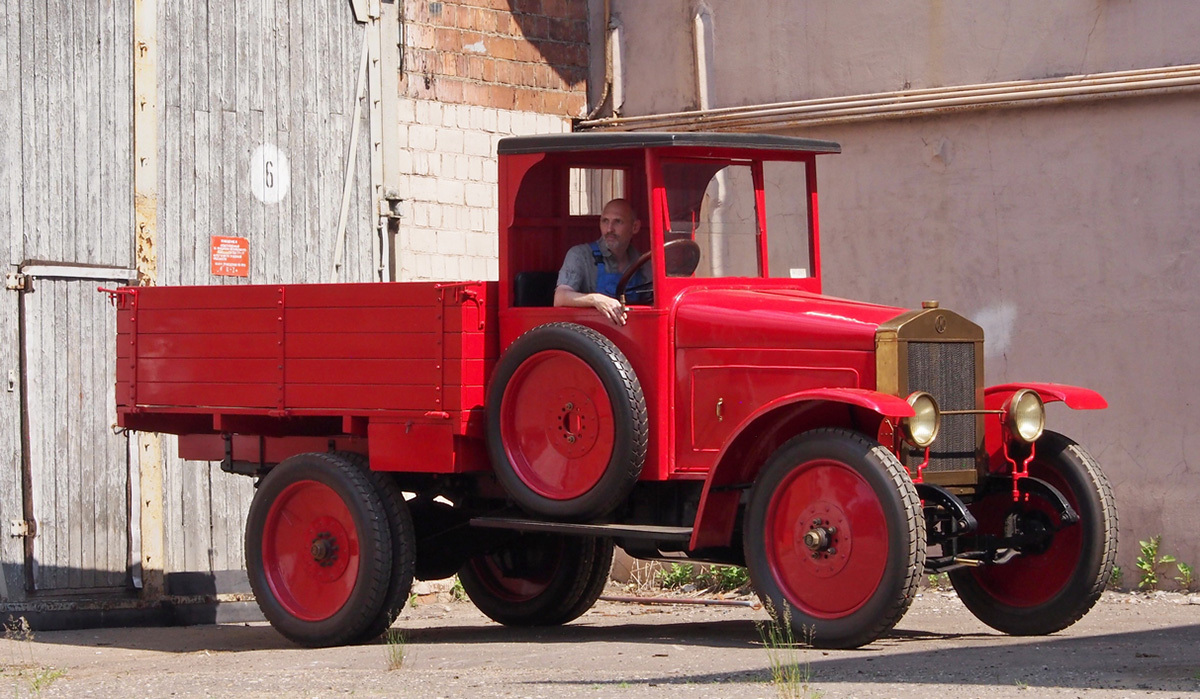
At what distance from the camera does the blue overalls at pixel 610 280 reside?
806 cm

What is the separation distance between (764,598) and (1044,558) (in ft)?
4.95

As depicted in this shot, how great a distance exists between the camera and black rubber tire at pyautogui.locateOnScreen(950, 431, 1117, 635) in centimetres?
763

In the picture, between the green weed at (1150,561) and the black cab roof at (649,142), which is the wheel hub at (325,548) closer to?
the black cab roof at (649,142)

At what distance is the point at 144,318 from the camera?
29.6ft

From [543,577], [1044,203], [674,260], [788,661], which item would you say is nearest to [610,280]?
[674,260]

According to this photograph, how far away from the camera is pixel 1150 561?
1002 centimetres

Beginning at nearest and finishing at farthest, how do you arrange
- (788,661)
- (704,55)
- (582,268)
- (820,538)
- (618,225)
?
1. (788,661)
2. (820,538)
3. (618,225)
4. (582,268)
5. (704,55)

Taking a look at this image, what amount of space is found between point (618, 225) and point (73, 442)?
13.0 feet

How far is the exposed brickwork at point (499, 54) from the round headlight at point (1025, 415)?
569 centimetres

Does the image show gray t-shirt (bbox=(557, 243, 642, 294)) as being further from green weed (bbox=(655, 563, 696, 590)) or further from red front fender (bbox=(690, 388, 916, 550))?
green weed (bbox=(655, 563, 696, 590))

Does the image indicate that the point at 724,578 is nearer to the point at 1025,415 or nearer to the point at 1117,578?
the point at 1117,578

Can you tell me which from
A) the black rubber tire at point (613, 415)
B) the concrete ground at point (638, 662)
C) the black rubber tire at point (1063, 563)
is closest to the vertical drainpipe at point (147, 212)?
the concrete ground at point (638, 662)

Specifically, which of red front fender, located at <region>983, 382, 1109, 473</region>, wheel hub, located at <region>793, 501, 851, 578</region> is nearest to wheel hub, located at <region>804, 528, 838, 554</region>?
wheel hub, located at <region>793, 501, 851, 578</region>

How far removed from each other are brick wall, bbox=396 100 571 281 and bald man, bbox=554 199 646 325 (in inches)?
145
